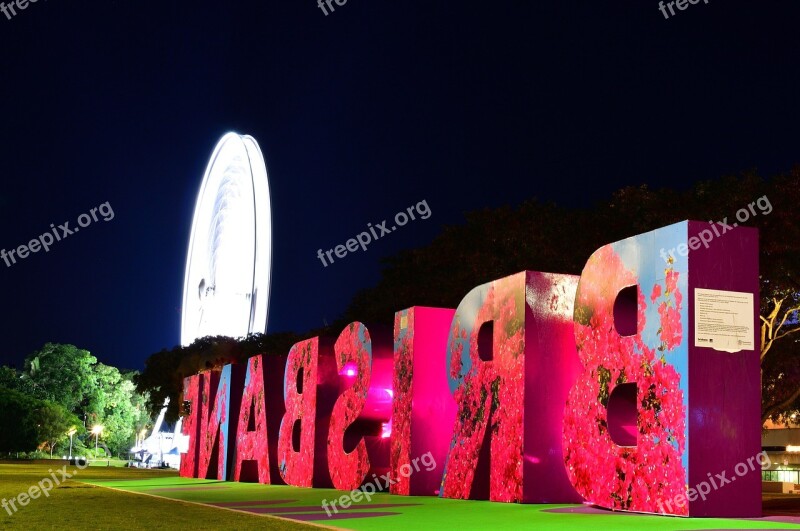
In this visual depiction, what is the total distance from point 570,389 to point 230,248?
29.4 metres

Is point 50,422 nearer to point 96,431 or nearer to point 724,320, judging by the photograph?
point 96,431

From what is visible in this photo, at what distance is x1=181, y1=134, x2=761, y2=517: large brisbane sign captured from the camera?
11.5 metres

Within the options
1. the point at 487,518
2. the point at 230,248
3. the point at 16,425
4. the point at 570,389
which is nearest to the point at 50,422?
the point at 16,425

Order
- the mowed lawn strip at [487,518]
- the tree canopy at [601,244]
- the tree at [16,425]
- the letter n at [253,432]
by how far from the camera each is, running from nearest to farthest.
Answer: the mowed lawn strip at [487,518]
the tree canopy at [601,244]
the letter n at [253,432]
the tree at [16,425]

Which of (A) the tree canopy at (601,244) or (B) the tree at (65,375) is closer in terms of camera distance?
(A) the tree canopy at (601,244)

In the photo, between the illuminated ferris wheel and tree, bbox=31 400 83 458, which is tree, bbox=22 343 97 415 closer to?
tree, bbox=31 400 83 458

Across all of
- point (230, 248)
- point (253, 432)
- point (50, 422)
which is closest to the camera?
point (253, 432)

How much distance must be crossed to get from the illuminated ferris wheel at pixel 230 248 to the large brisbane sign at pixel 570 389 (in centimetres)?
1530

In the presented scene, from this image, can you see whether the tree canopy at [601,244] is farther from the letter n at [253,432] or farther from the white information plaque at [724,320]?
the white information plaque at [724,320]

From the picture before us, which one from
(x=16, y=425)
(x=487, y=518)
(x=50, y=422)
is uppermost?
(x=487, y=518)

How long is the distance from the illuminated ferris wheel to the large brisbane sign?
15.3 m

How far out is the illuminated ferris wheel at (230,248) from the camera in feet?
122

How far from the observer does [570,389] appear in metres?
14.0

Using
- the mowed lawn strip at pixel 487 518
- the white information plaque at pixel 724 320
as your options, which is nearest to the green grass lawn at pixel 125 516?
the mowed lawn strip at pixel 487 518
